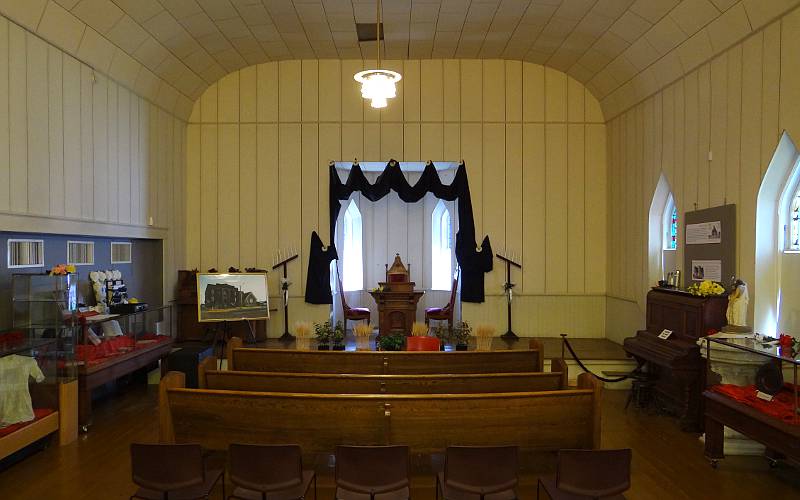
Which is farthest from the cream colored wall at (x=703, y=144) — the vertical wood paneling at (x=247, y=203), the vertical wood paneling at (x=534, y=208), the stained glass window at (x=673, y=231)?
the vertical wood paneling at (x=247, y=203)

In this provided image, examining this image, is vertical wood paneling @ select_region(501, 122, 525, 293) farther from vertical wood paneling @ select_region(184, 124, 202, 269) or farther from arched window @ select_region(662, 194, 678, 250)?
vertical wood paneling @ select_region(184, 124, 202, 269)

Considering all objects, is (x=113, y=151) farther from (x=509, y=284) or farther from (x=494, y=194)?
(x=509, y=284)

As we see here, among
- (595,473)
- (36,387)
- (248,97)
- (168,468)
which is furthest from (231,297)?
(595,473)

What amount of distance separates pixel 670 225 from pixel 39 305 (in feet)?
28.8

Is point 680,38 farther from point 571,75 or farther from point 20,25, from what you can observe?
point 20,25

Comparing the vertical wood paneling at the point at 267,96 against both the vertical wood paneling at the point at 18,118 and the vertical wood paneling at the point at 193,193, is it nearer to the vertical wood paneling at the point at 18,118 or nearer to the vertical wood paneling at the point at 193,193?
the vertical wood paneling at the point at 193,193

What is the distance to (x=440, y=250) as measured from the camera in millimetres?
13273

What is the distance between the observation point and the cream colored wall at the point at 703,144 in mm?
5895

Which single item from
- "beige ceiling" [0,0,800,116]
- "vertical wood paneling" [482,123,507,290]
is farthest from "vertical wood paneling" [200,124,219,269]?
"vertical wood paneling" [482,123,507,290]

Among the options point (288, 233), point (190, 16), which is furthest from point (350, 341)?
point (190, 16)

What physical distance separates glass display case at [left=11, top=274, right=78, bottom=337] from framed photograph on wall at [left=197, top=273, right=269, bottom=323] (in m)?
2.95

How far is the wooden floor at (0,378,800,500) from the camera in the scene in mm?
4754

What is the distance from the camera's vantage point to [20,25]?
603 cm

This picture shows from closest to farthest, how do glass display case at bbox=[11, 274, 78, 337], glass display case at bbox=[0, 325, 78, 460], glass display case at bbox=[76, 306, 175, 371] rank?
glass display case at bbox=[0, 325, 78, 460], glass display case at bbox=[11, 274, 78, 337], glass display case at bbox=[76, 306, 175, 371]
